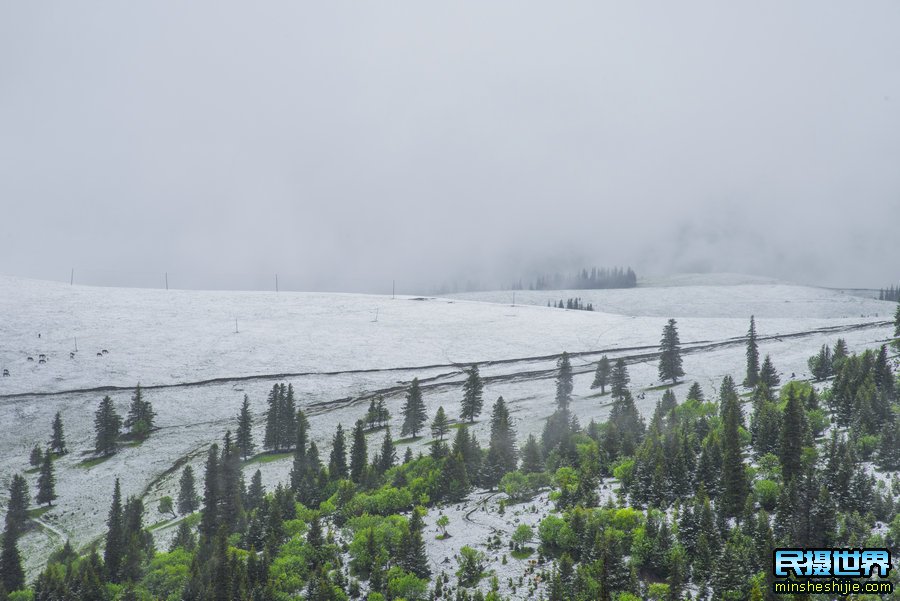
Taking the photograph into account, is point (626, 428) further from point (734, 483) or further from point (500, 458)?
point (734, 483)

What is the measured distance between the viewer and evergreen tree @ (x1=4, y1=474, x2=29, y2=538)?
80.2m

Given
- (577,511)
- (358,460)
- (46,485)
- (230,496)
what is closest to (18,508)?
(46,485)

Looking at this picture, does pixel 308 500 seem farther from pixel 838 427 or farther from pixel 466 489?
pixel 838 427

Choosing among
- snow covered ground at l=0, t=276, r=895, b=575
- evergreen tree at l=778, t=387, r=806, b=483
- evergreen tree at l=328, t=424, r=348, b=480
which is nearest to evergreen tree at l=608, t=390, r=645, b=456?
snow covered ground at l=0, t=276, r=895, b=575

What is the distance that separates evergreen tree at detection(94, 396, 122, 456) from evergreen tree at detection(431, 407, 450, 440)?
58135 mm

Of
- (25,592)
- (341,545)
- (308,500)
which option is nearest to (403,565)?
(341,545)

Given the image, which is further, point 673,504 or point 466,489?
point 466,489

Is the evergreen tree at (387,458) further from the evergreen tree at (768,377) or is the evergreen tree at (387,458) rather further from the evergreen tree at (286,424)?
the evergreen tree at (768,377)

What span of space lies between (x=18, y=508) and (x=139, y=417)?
31.7 meters

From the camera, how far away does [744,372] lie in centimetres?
12700

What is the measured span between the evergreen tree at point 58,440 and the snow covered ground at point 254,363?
2082 mm

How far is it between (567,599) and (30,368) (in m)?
133

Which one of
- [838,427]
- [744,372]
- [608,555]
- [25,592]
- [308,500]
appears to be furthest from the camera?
[744,372]

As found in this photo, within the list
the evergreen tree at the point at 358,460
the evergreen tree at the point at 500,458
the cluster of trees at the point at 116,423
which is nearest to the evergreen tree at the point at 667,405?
the evergreen tree at the point at 500,458
